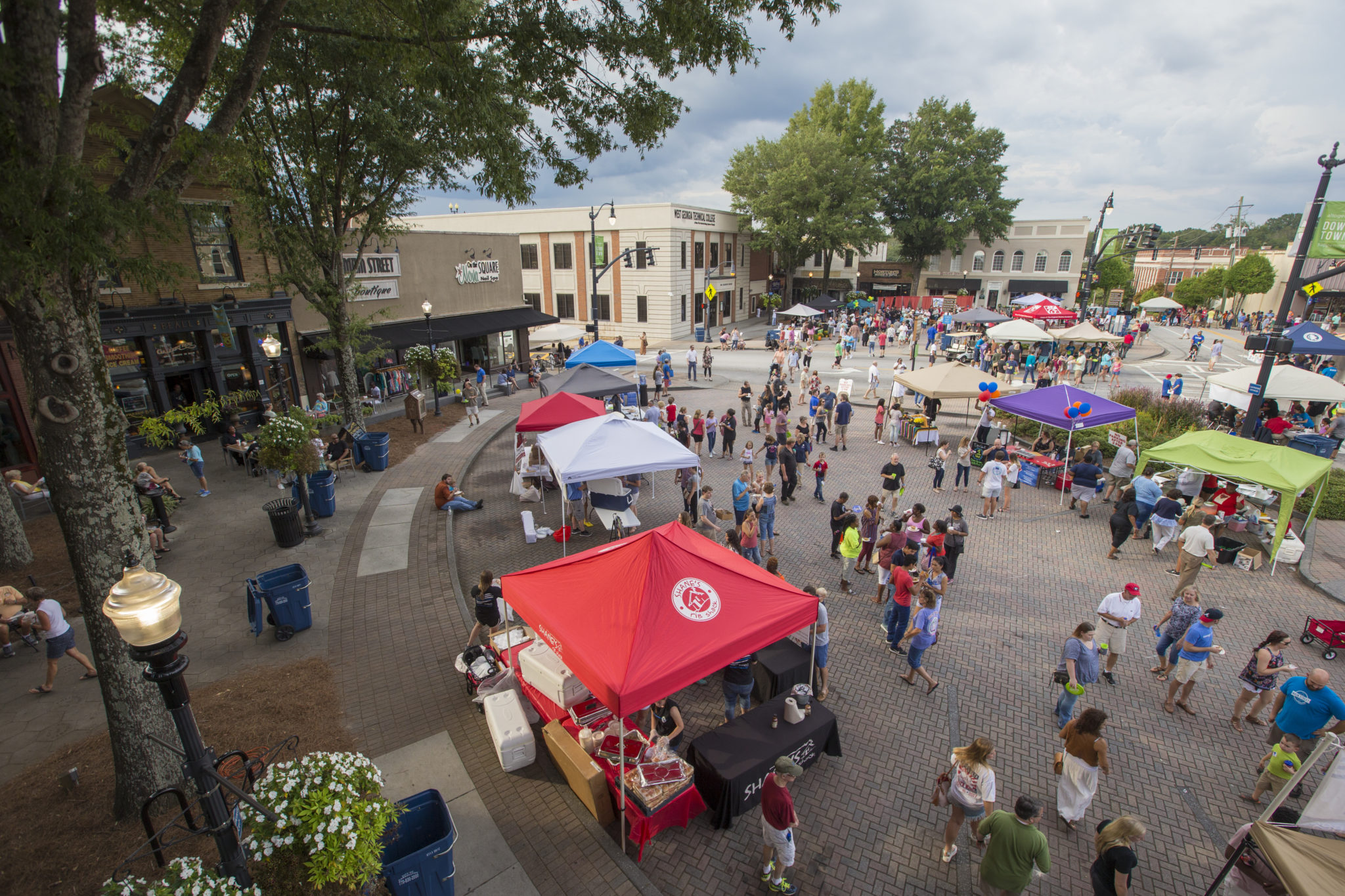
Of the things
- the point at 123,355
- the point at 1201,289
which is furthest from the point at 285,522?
the point at 1201,289

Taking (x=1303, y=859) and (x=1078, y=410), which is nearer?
(x=1303, y=859)

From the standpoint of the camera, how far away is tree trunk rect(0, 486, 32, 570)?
11.0 meters

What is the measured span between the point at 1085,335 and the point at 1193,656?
73.3 ft

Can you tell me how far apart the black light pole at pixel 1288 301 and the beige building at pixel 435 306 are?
23911 mm

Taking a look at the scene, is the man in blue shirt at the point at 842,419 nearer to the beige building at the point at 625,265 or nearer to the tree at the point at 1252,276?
the beige building at the point at 625,265

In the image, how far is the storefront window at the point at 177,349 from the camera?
1791 cm

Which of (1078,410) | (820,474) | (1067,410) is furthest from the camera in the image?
(1067,410)

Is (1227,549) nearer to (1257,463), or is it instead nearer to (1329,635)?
(1257,463)

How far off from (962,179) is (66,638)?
60.6 metres

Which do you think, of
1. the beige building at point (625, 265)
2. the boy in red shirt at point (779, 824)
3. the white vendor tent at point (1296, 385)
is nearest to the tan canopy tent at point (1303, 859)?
the boy in red shirt at point (779, 824)

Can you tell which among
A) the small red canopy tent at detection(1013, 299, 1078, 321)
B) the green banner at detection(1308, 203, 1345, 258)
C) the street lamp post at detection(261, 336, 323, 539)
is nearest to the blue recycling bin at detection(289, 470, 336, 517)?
the street lamp post at detection(261, 336, 323, 539)

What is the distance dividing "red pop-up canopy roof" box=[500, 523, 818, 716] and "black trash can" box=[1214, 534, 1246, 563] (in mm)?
10792

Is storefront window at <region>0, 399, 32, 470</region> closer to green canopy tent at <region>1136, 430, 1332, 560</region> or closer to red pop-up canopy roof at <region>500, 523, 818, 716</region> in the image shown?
red pop-up canopy roof at <region>500, 523, 818, 716</region>

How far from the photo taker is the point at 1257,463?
11711 millimetres
